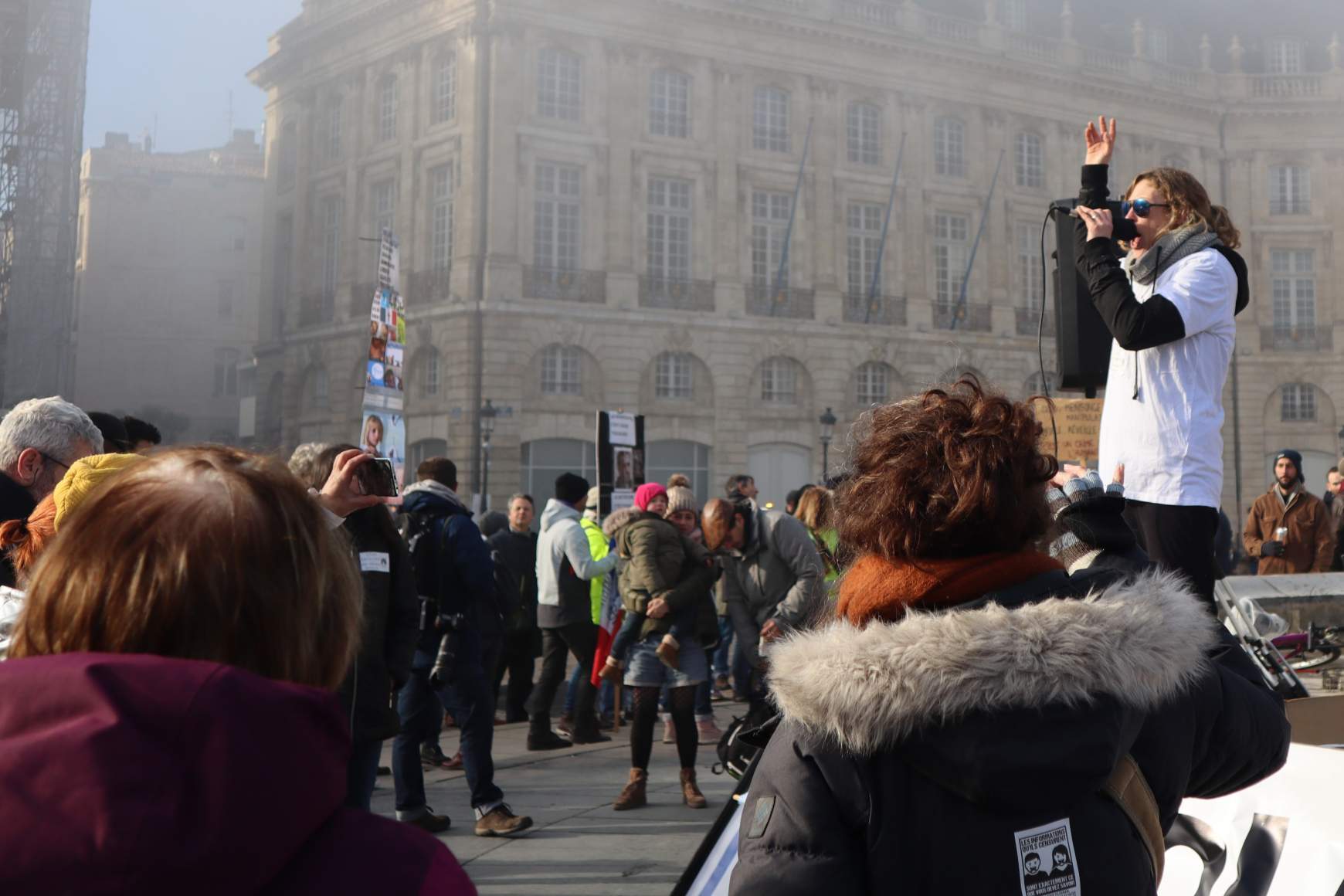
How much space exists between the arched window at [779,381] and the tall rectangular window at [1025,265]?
24.7 ft

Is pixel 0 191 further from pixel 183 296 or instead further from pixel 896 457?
pixel 896 457

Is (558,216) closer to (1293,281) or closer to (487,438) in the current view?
(487,438)

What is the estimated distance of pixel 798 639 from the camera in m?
1.68

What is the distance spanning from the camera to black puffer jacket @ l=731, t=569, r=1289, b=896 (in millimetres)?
1523

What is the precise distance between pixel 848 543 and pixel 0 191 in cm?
2939

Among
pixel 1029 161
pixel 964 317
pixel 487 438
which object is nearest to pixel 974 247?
pixel 964 317

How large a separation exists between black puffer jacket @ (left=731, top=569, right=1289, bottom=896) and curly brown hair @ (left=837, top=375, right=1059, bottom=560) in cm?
12

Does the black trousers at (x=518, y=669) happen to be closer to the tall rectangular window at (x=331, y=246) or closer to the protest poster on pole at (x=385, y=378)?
the protest poster on pole at (x=385, y=378)

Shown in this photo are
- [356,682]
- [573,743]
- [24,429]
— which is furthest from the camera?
[573,743]

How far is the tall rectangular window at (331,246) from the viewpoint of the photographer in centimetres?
3406

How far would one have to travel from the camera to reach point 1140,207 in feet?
10.6

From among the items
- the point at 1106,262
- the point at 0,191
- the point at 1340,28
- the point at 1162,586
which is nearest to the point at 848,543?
the point at 1162,586

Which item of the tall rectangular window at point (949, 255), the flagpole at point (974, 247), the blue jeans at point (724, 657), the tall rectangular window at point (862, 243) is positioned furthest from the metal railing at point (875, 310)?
the blue jeans at point (724, 657)

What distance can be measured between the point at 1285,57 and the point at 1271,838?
45.0 meters
